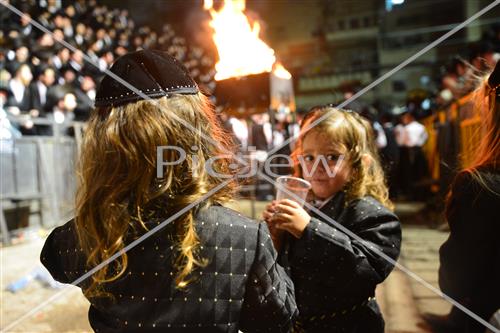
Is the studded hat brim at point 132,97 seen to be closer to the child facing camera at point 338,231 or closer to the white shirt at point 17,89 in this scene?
the child facing camera at point 338,231

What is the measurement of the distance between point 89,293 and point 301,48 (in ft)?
117

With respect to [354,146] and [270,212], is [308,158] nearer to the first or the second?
[354,146]

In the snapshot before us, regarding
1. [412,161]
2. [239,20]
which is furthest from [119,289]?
[412,161]

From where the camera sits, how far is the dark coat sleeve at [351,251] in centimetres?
172

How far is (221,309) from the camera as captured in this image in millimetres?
1242

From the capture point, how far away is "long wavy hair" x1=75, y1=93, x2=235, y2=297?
4.01ft

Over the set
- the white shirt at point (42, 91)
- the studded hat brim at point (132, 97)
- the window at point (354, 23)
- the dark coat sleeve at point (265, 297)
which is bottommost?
the dark coat sleeve at point (265, 297)

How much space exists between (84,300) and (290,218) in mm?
3092

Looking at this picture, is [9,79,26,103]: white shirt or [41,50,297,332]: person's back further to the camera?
[9,79,26,103]: white shirt

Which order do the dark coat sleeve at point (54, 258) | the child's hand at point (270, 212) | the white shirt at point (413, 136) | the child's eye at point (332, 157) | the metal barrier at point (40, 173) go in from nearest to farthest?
the dark coat sleeve at point (54, 258), the child's hand at point (270, 212), the child's eye at point (332, 157), the metal barrier at point (40, 173), the white shirt at point (413, 136)

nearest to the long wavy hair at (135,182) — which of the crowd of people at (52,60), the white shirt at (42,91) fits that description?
the crowd of people at (52,60)

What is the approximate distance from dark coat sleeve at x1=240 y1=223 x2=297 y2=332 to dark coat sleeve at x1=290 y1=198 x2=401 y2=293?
41 centimetres

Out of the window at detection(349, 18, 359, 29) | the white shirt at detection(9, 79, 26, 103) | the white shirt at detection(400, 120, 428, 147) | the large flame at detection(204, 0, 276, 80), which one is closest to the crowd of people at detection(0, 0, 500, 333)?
the large flame at detection(204, 0, 276, 80)

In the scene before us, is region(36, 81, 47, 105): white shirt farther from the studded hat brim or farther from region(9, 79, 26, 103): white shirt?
the studded hat brim
